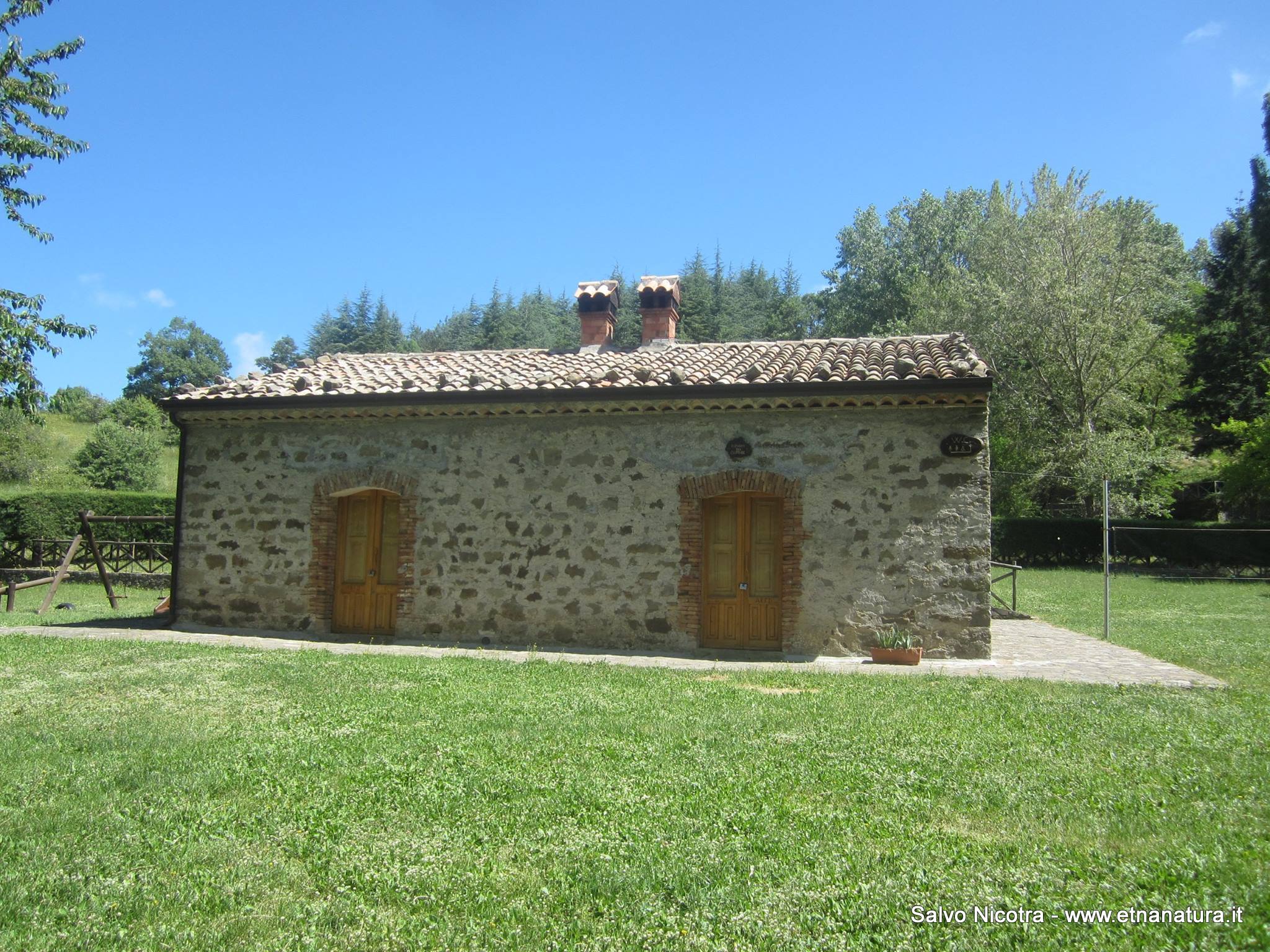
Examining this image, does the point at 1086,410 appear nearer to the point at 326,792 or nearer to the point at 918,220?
the point at 918,220

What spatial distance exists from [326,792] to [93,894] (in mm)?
1294

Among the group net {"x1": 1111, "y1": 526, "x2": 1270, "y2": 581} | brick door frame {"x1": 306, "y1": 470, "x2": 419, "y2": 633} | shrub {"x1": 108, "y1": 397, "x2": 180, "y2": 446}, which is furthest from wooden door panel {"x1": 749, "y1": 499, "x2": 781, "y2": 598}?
shrub {"x1": 108, "y1": 397, "x2": 180, "y2": 446}

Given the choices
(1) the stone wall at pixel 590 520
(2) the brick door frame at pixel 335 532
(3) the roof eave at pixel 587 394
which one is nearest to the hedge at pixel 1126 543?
(1) the stone wall at pixel 590 520

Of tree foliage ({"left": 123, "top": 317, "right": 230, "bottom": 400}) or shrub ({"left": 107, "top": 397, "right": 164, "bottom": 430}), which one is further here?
tree foliage ({"left": 123, "top": 317, "right": 230, "bottom": 400})

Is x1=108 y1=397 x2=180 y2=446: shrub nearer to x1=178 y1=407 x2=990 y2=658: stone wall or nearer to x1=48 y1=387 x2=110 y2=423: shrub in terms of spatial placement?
x1=48 y1=387 x2=110 y2=423: shrub

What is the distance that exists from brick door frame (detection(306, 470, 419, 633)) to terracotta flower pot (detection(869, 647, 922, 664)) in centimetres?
589

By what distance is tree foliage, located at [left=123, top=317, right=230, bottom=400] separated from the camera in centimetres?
6581

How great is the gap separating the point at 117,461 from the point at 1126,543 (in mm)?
38509

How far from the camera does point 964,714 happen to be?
6625mm

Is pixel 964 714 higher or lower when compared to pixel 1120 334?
lower

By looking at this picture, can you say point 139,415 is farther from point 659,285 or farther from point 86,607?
point 659,285

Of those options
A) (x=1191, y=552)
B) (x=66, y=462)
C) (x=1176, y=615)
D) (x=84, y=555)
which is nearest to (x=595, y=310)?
(x=1176, y=615)

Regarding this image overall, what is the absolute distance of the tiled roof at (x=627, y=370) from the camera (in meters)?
10.1

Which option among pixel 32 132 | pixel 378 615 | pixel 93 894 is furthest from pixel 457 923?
pixel 32 132
